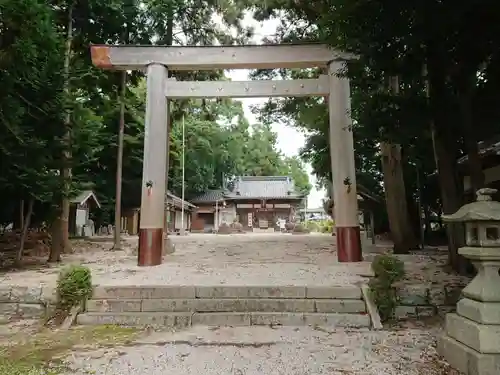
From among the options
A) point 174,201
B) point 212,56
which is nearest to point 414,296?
point 212,56

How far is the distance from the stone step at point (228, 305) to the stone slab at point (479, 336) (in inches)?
61.7

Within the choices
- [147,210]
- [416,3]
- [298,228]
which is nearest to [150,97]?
[147,210]

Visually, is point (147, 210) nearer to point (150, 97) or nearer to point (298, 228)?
point (150, 97)

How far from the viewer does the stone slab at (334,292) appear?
4973 millimetres

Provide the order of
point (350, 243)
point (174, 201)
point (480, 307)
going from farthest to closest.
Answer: point (174, 201) → point (350, 243) → point (480, 307)

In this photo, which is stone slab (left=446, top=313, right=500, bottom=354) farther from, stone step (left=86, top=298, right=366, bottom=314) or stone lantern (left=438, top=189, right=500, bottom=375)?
stone step (left=86, top=298, right=366, bottom=314)

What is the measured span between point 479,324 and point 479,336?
106 millimetres

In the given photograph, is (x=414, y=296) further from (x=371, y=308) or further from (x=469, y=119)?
(x=469, y=119)

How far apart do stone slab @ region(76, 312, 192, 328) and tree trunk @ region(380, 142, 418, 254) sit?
A: 7.52 m

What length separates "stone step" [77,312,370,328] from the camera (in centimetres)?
462

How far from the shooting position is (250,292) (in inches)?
200

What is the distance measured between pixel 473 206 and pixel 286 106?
1137cm

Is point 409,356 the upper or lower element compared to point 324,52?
lower

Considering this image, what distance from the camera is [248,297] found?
5043 mm
